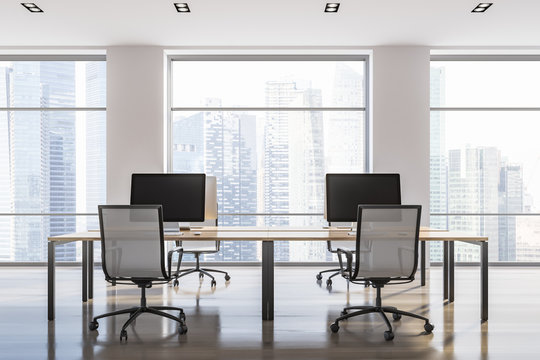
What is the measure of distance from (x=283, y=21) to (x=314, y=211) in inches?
107

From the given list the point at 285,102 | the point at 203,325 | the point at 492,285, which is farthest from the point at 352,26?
the point at 203,325

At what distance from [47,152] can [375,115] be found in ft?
16.0

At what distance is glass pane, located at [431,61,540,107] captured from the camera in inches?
258

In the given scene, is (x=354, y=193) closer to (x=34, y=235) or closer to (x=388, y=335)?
(x=388, y=335)

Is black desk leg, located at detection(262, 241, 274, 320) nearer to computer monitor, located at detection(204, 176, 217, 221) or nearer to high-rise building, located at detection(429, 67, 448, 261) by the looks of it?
computer monitor, located at detection(204, 176, 217, 221)

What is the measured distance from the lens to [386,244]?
3.33m

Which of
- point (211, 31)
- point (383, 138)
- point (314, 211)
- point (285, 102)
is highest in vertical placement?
point (211, 31)

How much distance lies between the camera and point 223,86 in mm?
6570

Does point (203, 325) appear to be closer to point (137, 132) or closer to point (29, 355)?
point (29, 355)

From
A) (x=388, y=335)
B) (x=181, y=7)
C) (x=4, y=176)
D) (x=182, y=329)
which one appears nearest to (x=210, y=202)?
(x=182, y=329)

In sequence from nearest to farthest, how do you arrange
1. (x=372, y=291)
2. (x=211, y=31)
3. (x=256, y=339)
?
(x=256, y=339), (x=372, y=291), (x=211, y=31)

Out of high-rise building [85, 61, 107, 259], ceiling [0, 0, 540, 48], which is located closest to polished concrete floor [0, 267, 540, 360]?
high-rise building [85, 61, 107, 259]

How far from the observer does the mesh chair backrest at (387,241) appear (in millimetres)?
3318

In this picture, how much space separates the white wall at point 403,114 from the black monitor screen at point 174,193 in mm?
3005
